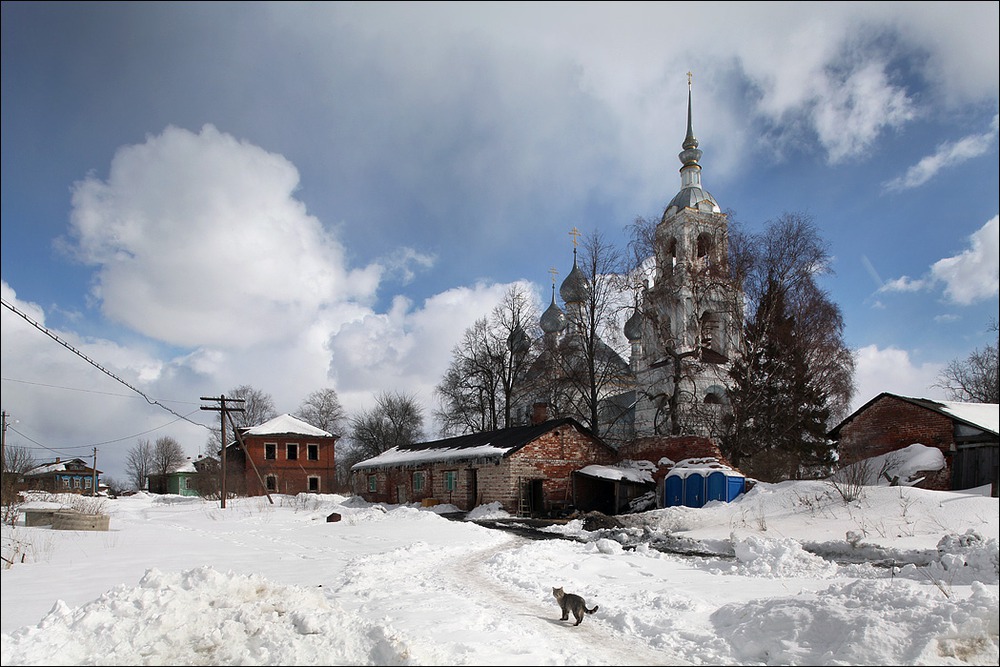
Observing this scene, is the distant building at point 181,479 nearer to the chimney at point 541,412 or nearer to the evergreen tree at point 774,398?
the chimney at point 541,412

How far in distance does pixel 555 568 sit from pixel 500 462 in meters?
13.7

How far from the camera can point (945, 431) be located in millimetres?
7277

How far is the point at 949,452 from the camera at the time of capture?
7.55 metres

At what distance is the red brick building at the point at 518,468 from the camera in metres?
24.5

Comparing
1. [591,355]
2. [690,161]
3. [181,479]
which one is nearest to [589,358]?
[591,355]

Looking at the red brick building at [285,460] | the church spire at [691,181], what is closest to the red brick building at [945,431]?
the church spire at [691,181]

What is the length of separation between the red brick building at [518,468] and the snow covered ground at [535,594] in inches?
352

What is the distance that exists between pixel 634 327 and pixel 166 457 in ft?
206

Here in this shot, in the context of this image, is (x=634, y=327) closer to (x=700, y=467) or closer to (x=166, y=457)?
(x=700, y=467)

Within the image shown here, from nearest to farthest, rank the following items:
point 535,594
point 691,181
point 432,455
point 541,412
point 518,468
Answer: point 535,594
point 518,468
point 432,455
point 541,412
point 691,181

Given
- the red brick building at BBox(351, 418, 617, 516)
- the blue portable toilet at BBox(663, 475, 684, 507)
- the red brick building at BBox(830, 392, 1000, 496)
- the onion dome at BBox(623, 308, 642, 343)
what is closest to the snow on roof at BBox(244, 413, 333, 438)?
the red brick building at BBox(351, 418, 617, 516)

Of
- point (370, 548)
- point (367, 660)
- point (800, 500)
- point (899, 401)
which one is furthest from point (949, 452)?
point (370, 548)

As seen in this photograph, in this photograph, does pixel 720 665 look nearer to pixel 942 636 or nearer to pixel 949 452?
pixel 942 636

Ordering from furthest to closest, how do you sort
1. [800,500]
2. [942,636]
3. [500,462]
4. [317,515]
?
[500,462] → [317,515] → [800,500] → [942,636]
